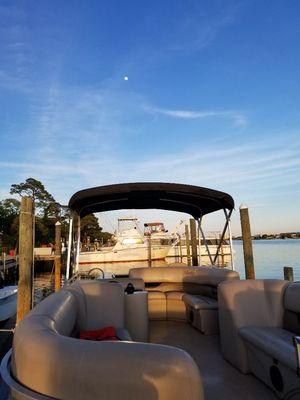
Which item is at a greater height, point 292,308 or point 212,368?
point 292,308

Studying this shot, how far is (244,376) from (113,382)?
2224mm

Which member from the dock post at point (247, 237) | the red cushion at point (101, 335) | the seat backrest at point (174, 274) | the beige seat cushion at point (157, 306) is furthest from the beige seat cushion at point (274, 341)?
the dock post at point (247, 237)

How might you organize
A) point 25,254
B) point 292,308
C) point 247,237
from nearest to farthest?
point 292,308 → point 25,254 → point 247,237

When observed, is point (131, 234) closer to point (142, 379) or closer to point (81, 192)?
point (81, 192)

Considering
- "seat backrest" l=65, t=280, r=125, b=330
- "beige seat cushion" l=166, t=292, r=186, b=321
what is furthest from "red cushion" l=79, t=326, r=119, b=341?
"beige seat cushion" l=166, t=292, r=186, b=321

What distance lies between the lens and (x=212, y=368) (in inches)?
136

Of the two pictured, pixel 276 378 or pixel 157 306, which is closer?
pixel 276 378

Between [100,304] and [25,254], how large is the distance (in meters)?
2.00

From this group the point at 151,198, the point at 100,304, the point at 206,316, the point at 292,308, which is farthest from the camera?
the point at 151,198

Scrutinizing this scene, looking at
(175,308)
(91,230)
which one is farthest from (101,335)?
(91,230)

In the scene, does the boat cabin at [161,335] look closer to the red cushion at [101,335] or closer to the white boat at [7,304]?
the red cushion at [101,335]

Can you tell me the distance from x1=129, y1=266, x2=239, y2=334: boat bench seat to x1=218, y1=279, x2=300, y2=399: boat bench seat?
1059mm

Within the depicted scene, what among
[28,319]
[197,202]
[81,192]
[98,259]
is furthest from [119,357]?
[98,259]

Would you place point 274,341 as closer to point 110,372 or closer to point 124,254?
point 110,372
